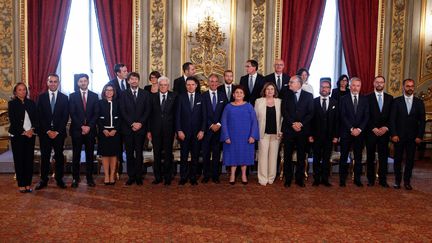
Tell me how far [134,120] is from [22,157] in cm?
135

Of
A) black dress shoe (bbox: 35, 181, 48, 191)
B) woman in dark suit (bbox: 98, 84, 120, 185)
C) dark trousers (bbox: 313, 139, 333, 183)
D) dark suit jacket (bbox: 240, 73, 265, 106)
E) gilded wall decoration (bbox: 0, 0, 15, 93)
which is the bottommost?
black dress shoe (bbox: 35, 181, 48, 191)

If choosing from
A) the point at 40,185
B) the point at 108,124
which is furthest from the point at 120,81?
the point at 40,185

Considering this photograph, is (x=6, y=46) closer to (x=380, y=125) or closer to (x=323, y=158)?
(x=323, y=158)

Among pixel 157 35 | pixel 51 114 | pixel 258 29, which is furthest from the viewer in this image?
pixel 258 29

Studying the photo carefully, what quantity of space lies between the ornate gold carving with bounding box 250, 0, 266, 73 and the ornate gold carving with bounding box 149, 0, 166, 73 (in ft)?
5.07

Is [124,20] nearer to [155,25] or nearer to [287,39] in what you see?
[155,25]

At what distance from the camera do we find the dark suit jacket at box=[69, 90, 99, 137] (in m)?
5.67

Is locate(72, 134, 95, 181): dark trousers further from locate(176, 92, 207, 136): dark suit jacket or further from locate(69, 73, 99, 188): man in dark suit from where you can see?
locate(176, 92, 207, 136): dark suit jacket

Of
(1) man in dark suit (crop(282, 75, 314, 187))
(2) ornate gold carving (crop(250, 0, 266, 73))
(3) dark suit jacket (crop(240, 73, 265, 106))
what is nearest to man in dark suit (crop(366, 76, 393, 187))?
(1) man in dark suit (crop(282, 75, 314, 187))

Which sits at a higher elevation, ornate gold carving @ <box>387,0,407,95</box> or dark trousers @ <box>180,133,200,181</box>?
ornate gold carving @ <box>387,0,407,95</box>

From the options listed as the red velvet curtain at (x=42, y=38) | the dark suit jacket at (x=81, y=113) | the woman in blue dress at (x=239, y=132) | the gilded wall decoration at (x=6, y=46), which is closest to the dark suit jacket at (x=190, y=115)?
the woman in blue dress at (x=239, y=132)

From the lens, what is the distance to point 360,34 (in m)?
8.53

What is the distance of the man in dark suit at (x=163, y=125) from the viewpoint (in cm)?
589

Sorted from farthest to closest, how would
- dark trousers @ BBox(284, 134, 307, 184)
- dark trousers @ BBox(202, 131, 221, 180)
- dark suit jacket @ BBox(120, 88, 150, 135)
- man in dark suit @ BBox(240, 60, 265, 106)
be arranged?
man in dark suit @ BBox(240, 60, 265, 106) < dark trousers @ BBox(202, 131, 221, 180) < dark trousers @ BBox(284, 134, 307, 184) < dark suit jacket @ BBox(120, 88, 150, 135)
